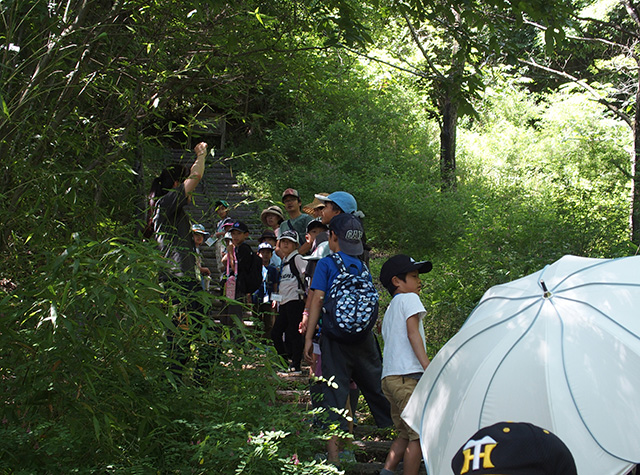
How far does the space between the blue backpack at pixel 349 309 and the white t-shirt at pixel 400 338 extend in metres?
0.16

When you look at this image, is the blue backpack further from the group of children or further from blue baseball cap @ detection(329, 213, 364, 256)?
blue baseball cap @ detection(329, 213, 364, 256)

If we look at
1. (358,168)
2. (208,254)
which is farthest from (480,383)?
(358,168)

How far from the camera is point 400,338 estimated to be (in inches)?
180

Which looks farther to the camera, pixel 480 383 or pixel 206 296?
pixel 480 383

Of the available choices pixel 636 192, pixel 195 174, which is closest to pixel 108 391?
pixel 195 174

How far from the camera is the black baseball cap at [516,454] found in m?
1.45

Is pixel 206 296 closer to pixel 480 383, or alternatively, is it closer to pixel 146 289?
pixel 146 289

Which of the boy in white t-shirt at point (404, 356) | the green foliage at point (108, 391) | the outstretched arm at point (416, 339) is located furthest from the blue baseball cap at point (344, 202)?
the green foliage at point (108, 391)

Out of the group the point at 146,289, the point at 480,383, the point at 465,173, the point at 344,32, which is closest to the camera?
the point at 146,289

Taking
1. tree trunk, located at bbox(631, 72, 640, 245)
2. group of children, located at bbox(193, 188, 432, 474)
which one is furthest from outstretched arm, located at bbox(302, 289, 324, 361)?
tree trunk, located at bbox(631, 72, 640, 245)

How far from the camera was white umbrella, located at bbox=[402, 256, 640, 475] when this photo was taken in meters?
3.16

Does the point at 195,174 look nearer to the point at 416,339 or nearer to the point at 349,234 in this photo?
the point at 349,234

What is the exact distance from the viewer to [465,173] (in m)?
19.6

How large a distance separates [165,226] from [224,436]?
2061 mm
